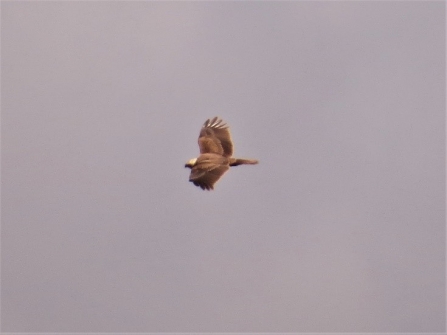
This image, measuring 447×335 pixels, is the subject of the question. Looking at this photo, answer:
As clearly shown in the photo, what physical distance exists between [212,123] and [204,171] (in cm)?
494

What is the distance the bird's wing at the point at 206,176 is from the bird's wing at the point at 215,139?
220cm

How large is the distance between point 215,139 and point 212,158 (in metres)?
2.12

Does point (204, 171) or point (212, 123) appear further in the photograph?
point (212, 123)

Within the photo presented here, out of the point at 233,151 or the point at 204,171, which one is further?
the point at 233,151

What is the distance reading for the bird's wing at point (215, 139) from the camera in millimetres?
41438

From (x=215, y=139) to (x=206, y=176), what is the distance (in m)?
4.03

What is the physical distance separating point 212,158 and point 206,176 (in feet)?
6.28

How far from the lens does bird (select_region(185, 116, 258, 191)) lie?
38.4 m

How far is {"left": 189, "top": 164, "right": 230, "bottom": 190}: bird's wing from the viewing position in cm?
3819

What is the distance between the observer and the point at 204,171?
1528 inches

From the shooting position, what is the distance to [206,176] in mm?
38469

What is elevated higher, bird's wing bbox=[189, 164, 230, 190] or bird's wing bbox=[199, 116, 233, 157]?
bird's wing bbox=[199, 116, 233, 157]

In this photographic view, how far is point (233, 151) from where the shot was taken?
41.4m

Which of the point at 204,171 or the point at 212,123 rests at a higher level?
the point at 212,123
